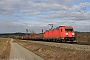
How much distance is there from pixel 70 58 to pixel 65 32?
88.2 feet

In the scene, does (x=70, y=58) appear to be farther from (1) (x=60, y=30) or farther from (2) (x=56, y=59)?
(1) (x=60, y=30)

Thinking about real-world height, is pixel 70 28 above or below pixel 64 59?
above

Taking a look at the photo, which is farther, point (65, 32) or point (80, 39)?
point (80, 39)

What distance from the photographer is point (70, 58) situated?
18.3m

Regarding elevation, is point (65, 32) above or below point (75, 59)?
above

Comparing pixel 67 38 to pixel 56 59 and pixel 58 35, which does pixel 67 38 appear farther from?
pixel 56 59

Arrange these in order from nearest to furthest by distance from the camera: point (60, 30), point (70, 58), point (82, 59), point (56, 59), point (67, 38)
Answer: point (82, 59)
point (70, 58)
point (56, 59)
point (67, 38)
point (60, 30)

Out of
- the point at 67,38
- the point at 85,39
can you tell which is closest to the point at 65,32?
the point at 67,38

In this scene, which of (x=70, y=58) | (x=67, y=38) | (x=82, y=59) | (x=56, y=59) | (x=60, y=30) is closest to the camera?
(x=82, y=59)

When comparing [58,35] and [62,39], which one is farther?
[58,35]

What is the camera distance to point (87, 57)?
1658 centimetres

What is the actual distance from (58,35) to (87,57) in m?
32.4

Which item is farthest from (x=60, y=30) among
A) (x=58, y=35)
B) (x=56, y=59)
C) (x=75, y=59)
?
(x=75, y=59)

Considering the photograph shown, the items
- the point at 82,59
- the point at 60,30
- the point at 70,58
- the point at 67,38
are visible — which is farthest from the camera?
the point at 60,30
